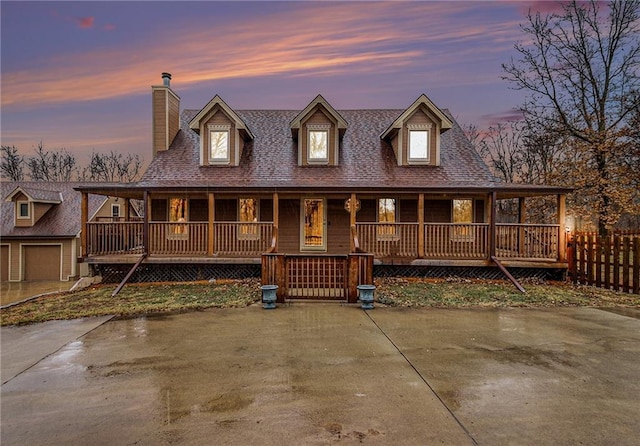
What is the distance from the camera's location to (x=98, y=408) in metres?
3.55

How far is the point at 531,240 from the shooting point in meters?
12.1

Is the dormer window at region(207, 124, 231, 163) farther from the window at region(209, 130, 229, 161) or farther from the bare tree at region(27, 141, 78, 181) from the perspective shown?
the bare tree at region(27, 141, 78, 181)

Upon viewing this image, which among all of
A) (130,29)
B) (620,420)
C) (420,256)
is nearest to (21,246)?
(130,29)

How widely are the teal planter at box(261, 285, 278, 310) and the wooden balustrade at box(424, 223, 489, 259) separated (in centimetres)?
659

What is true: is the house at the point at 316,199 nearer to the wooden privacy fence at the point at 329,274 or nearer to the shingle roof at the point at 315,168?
the shingle roof at the point at 315,168

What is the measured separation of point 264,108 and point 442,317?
1514 cm

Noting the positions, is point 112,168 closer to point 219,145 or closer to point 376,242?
point 219,145

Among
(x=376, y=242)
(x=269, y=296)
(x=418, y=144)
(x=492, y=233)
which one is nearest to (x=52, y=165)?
(x=376, y=242)

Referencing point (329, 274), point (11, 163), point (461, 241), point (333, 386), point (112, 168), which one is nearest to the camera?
point (333, 386)

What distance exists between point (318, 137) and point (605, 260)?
11.0 metres

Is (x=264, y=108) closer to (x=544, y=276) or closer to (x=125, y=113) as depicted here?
(x=125, y=113)

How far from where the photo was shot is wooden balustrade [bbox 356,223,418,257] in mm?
12227

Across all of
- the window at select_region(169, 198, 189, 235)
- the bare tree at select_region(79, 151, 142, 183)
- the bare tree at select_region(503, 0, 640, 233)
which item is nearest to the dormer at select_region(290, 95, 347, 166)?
the window at select_region(169, 198, 189, 235)

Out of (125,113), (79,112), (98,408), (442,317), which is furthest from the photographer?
(79,112)
